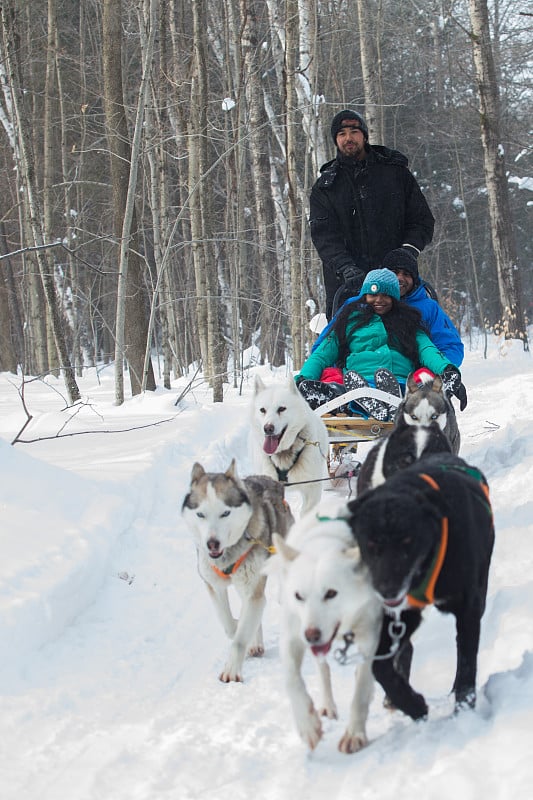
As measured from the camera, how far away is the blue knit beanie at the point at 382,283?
19.0 feet

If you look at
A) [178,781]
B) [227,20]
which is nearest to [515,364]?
[227,20]

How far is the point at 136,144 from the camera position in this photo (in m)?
8.62

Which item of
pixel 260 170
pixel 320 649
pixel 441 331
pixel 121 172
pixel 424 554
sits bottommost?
pixel 320 649

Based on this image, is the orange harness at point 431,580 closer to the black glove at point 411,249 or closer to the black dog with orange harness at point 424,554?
the black dog with orange harness at point 424,554

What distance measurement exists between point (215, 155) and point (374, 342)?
15.7 m

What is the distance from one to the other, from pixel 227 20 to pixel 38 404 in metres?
8.63

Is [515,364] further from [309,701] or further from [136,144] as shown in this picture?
[309,701]

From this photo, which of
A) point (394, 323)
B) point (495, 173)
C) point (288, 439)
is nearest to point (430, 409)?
point (288, 439)

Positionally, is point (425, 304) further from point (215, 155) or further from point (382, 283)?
point (215, 155)

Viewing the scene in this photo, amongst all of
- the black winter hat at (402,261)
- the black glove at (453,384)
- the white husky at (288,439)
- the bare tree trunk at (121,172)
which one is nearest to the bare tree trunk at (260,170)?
the bare tree trunk at (121,172)

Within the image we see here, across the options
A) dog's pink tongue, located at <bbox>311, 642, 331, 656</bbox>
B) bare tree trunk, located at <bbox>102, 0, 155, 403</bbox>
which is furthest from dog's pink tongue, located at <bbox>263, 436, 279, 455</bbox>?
bare tree trunk, located at <bbox>102, 0, 155, 403</bbox>

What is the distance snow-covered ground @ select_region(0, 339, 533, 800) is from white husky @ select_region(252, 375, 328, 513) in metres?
0.76

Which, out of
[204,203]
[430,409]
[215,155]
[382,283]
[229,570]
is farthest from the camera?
[215,155]

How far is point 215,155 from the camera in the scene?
20328 millimetres
